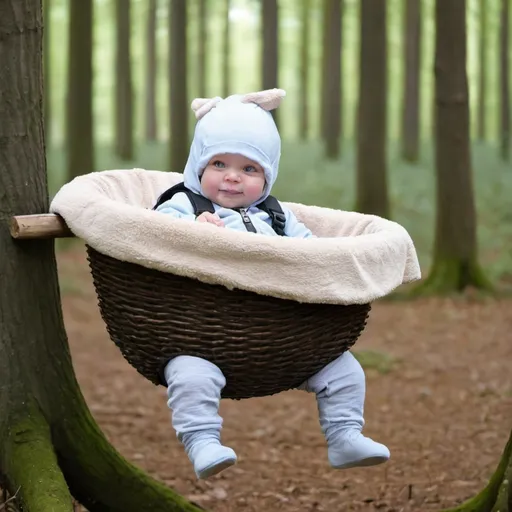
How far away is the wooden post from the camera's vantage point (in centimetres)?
297

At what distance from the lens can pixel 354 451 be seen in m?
2.90

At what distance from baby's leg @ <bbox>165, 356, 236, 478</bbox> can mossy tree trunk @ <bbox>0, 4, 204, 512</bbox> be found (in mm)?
606

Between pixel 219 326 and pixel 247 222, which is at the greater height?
pixel 247 222

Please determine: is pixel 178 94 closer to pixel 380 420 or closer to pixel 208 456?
pixel 380 420

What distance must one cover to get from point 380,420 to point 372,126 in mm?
6141

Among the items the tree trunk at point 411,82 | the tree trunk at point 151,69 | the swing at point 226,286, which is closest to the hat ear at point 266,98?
the swing at point 226,286

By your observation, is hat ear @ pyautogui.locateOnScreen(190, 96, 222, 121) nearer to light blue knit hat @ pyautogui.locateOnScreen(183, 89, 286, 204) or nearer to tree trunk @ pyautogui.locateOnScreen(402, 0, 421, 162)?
light blue knit hat @ pyautogui.locateOnScreen(183, 89, 286, 204)

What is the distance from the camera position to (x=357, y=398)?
9.84ft

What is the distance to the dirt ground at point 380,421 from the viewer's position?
15.6 feet

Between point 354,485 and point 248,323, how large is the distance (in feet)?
7.69

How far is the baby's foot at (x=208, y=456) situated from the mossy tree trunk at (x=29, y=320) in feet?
2.00

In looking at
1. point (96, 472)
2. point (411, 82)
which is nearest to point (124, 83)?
point (411, 82)

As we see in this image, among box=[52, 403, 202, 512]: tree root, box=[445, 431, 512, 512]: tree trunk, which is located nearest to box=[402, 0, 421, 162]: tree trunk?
box=[445, 431, 512, 512]: tree trunk

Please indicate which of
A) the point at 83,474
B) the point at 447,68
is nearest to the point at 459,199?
the point at 447,68
